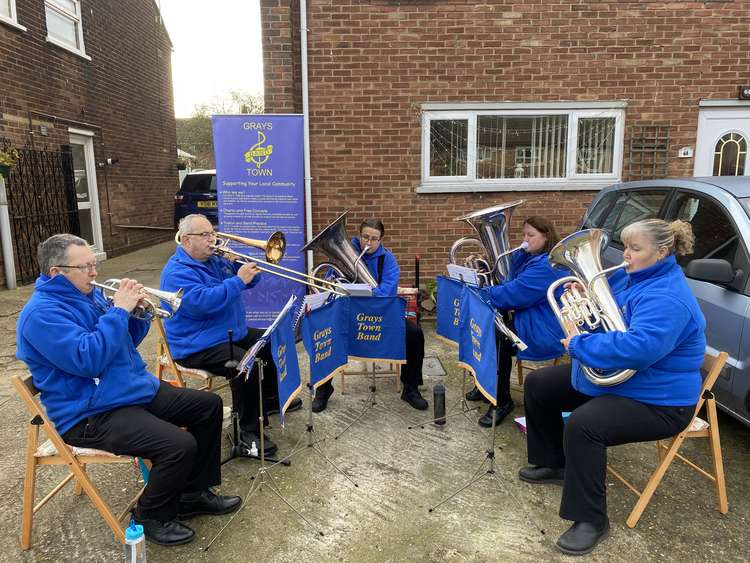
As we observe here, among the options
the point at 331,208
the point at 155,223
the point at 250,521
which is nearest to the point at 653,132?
the point at 331,208

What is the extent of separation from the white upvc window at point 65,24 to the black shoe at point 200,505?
8950mm

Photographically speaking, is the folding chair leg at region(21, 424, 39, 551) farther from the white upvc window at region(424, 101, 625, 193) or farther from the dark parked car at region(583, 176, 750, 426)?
the white upvc window at region(424, 101, 625, 193)

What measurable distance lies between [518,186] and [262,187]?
3138 millimetres

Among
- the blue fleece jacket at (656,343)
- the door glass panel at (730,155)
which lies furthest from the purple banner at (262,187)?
the door glass panel at (730,155)

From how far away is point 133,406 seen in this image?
262 centimetres

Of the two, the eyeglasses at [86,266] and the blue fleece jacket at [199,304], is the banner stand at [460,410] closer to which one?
the blue fleece jacket at [199,304]

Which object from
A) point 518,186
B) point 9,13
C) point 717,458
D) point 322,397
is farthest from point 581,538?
point 9,13

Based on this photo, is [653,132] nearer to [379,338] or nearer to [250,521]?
[379,338]

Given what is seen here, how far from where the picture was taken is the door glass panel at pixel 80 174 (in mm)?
10000

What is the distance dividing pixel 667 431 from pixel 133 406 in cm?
267

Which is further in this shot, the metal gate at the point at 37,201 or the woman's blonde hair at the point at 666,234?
the metal gate at the point at 37,201

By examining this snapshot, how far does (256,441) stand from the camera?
344cm

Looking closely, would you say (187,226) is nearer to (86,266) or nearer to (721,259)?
(86,266)

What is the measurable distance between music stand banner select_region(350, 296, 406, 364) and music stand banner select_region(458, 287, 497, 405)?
47 centimetres
